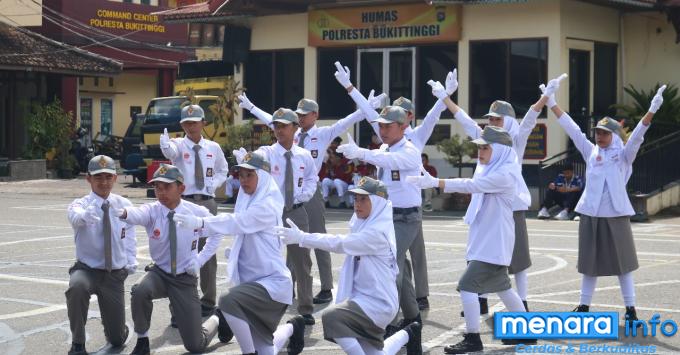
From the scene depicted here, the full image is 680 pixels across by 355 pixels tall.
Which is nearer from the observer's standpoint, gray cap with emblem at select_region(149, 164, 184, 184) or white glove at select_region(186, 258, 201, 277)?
gray cap with emblem at select_region(149, 164, 184, 184)

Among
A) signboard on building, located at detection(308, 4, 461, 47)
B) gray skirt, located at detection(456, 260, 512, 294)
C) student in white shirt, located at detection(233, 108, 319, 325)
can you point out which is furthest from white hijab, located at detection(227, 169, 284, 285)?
signboard on building, located at detection(308, 4, 461, 47)

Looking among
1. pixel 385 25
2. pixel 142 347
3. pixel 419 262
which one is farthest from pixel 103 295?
pixel 385 25

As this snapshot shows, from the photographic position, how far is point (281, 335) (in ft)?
30.5

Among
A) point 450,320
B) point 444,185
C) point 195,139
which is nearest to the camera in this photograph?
point 444,185

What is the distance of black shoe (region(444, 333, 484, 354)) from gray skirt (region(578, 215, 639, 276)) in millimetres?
1952

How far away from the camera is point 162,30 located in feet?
158

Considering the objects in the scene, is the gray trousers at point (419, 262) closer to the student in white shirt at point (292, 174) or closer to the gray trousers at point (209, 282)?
the student in white shirt at point (292, 174)

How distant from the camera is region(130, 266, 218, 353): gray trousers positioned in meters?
9.67

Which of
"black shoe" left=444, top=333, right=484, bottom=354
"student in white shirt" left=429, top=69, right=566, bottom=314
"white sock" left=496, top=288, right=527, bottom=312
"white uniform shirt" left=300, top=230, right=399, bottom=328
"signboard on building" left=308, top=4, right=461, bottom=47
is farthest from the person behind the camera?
"signboard on building" left=308, top=4, right=461, bottom=47

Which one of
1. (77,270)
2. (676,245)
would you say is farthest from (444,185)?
(676,245)

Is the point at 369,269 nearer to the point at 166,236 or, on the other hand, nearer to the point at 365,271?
the point at 365,271

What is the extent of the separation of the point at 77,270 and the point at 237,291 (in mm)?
1853

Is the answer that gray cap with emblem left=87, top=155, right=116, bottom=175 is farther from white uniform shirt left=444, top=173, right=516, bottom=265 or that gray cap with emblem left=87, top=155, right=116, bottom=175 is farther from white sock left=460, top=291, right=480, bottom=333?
white sock left=460, top=291, right=480, bottom=333

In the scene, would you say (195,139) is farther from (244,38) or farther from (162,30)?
(162,30)
